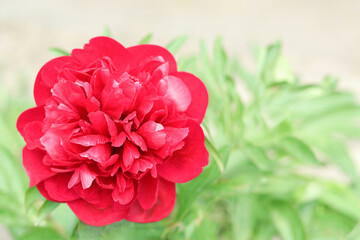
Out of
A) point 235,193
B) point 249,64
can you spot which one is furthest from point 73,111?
point 249,64

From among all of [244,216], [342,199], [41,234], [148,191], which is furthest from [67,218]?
[342,199]

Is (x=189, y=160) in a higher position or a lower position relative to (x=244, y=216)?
higher

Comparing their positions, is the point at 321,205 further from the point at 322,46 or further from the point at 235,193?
the point at 322,46

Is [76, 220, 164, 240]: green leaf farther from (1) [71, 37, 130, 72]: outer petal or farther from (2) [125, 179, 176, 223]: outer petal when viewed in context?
(1) [71, 37, 130, 72]: outer petal

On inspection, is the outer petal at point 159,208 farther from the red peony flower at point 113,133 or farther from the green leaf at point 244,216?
the green leaf at point 244,216

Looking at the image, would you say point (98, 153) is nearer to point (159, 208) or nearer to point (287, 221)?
point (159, 208)

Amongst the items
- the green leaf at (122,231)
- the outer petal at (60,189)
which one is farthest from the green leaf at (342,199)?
the outer petal at (60,189)

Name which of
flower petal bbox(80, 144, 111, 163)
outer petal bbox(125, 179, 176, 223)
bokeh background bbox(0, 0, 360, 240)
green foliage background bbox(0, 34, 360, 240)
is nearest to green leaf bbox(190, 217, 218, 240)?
green foliage background bbox(0, 34, 360, 240)
